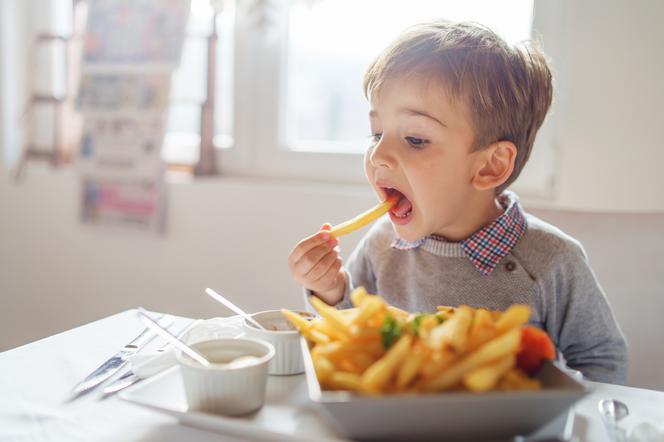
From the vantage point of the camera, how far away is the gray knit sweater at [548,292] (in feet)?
3.35

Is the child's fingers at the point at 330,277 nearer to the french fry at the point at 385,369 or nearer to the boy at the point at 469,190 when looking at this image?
the boy at the point at 469,190

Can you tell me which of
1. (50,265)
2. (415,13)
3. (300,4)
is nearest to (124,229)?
(50,265)

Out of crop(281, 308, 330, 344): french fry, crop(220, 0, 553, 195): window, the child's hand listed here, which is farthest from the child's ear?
crop(220, 0, 553, 195): window

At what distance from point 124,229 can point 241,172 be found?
18.9 inches

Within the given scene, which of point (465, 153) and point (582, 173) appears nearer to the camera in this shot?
point (465, 153)

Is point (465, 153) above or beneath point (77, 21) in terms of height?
beneath

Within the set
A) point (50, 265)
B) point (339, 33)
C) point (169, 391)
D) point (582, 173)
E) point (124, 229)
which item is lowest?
point (50, 265)

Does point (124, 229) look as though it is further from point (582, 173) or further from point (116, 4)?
point (582, 173)

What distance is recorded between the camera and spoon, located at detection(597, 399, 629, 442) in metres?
0.60

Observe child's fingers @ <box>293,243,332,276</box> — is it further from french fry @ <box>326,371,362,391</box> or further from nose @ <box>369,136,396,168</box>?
french fry @ <box>326,371,362,391</box>

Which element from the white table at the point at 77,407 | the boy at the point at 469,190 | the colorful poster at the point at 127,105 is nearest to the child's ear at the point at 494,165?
the boy at the point at 469,190

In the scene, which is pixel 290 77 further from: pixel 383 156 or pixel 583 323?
pixel 583 323

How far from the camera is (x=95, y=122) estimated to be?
82.2 inches

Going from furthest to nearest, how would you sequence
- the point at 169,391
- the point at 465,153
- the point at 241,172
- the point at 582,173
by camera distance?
1. the point at 241,172
2. the point at 582,173
3. the point at 465,153
4. the point at 169,391
